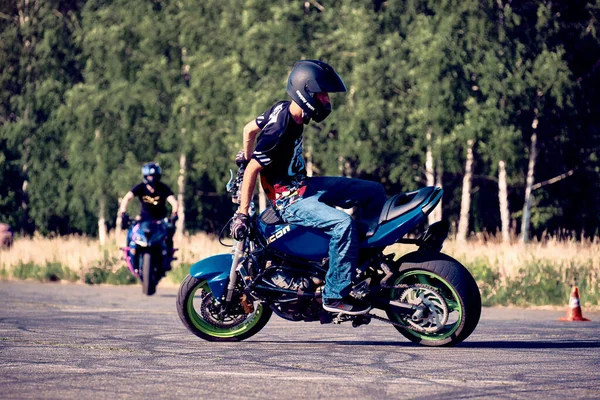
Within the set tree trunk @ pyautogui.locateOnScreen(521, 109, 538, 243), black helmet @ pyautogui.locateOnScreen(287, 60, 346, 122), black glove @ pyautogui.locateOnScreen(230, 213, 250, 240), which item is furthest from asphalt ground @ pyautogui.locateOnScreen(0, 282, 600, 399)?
tree trunk @ pyautogui.locateOnScreen(521, 109, 538, 243)

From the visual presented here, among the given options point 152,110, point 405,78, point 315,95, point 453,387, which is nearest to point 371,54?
point 405,78

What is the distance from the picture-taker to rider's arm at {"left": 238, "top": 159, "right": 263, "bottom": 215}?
9164mm

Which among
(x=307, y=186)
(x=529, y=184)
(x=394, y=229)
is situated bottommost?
(x=394, y=229)

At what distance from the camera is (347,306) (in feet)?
29.8

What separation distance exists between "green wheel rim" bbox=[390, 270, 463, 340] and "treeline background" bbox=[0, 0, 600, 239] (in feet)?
102

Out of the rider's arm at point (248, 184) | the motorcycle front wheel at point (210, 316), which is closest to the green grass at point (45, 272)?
the motorcycle front wheel at point (210, 316)

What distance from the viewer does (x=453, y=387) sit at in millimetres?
6785

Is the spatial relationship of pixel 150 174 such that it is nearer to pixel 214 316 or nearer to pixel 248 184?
pixel 214 316

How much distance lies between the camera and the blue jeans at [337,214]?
9.01m

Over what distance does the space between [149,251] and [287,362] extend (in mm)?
9432

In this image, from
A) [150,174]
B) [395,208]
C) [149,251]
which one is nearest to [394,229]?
[395,208]

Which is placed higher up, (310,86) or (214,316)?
(310,86)

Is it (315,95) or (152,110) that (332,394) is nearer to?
(315,95)

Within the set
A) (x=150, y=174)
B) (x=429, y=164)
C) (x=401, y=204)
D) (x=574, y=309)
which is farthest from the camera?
(x=429, y=164)
